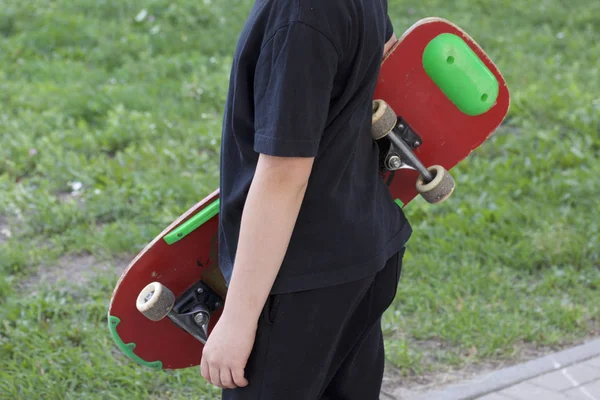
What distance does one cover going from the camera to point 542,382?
3057 mm

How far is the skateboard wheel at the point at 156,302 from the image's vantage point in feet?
6.14

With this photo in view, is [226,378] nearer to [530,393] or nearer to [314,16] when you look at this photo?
[314,16]

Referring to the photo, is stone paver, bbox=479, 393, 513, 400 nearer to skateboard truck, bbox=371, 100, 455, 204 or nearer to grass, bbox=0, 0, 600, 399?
grass, bbox=0, 0, 600, 399

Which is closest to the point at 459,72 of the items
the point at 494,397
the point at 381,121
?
the point at 381,121

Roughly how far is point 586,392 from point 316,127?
195cm

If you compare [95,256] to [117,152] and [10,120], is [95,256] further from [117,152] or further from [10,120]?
[10,120]

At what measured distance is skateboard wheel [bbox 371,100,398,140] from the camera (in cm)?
187

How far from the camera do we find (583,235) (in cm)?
409

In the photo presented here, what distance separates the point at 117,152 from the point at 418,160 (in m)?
3.04

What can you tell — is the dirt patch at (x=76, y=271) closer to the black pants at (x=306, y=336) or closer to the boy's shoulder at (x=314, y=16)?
the black pants at (x=306, y=336)

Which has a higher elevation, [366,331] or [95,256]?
[366,331]

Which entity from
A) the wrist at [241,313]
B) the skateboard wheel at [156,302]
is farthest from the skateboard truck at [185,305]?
the wrist at [241,313]

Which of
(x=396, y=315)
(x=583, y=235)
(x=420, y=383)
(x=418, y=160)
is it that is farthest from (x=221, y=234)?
(x=583, y=235)

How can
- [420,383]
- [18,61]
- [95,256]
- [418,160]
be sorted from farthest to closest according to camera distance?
[18,61], [95,256], [420,383], [418,160]
